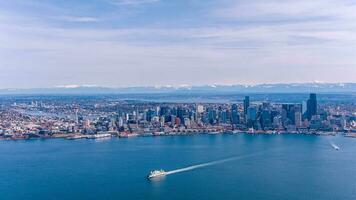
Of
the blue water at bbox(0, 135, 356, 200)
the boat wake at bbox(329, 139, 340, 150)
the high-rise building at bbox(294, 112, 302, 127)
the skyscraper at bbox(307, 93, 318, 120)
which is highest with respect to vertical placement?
the skyscraper at bbox(307, 93, 318, 120)

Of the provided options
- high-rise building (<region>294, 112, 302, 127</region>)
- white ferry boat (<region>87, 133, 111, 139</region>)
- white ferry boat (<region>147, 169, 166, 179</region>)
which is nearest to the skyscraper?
high-rise building (<region>294, 112, 302, 127</region>)

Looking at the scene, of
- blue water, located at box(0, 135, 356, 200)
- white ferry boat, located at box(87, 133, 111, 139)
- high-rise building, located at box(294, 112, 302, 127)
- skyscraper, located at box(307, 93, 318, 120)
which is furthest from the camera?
skyscraper, located at box(307, 93, 318, 120)

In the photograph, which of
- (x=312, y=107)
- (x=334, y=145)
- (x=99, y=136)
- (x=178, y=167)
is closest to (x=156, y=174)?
(x=178, y=167)

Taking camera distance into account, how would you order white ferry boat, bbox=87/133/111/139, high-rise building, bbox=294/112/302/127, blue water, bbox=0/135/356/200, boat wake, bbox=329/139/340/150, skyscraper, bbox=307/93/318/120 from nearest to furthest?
blue water, bbox=0/135/356/200
boat wake, bbox=329/139/340/150
white ferry boat, bbox=87/133/111/139
high-rise building, bbox=294/112/302/127
skyscraper, bbox=307/93/318/120

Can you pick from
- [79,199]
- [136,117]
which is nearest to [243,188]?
[79,199]

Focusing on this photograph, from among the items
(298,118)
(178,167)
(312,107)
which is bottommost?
(178,167)

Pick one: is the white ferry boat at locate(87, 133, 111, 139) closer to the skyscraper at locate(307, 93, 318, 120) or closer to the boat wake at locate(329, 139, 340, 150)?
the boat wake at locate(329, 139, 340, 150)

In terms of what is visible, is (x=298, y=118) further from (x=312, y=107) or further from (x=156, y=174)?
(x=156, y=174)

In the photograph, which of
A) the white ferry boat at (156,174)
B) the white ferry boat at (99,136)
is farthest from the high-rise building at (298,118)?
the white ferry boat at (156,174)
